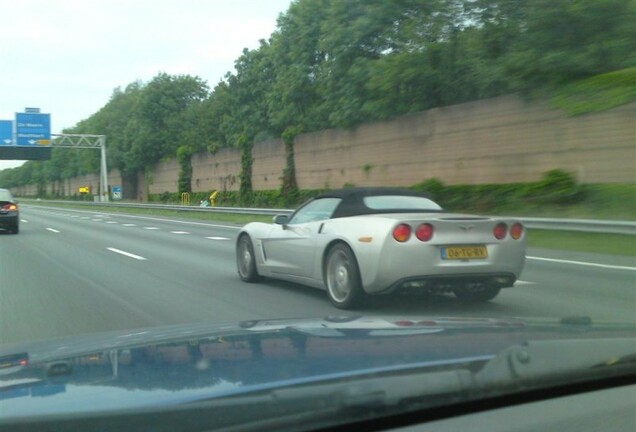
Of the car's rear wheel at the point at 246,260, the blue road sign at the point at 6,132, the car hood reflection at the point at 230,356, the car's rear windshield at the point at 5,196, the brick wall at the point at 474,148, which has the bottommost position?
the car's rear wheel at the point at 246,260

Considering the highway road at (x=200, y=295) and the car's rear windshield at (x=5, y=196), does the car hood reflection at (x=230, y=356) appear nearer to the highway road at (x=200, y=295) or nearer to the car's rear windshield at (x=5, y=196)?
the highway road at (x=200, y=295)

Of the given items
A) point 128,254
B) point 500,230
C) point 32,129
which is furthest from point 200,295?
point 32,129

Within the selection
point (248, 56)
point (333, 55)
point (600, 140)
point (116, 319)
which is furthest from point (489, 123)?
point (248, 56)

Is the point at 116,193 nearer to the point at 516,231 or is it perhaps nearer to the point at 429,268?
the point at 516,231

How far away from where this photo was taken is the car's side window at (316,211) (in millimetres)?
8219

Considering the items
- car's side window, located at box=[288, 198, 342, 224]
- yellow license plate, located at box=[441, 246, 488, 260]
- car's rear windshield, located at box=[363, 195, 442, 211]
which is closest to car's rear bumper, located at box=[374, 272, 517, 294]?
yellow license plate, located at box=[441, 246, 488, 260]

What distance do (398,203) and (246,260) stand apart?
2.80 m

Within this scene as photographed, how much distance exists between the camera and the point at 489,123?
84.3ft

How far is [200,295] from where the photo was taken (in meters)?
9.06

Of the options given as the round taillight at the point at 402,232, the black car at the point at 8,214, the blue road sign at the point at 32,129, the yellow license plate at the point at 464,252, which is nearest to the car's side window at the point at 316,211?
the round taillight at the point at 402,232

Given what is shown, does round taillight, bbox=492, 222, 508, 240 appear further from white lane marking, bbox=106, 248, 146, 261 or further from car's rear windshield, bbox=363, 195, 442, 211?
white lane marking, bbox=106, 248, 146, 261

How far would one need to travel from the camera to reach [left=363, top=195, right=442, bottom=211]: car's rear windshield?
8.14 metres

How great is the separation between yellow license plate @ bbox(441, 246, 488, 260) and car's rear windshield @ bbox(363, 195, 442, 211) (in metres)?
1.28

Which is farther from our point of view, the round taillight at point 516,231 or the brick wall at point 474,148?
the brick wall at point 474,148
